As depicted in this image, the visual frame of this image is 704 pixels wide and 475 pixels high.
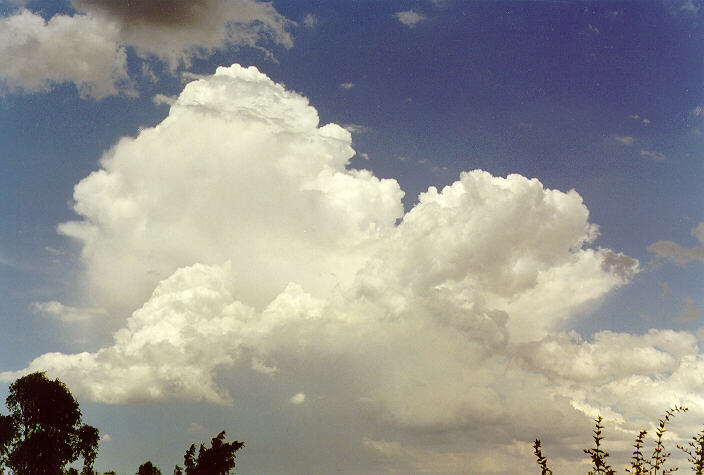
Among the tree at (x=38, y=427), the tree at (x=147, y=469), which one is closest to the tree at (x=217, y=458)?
the tree at (x=38, y=427)

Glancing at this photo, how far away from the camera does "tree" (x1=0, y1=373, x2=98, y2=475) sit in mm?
78500

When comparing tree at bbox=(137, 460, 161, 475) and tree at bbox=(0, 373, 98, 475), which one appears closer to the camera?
tree at bbox=(0, 373, 98, 475)

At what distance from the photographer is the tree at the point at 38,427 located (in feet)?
258

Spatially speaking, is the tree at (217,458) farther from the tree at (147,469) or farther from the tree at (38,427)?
the tree at (147,469)

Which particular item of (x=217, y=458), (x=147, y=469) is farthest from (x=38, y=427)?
(x=147, y=469)

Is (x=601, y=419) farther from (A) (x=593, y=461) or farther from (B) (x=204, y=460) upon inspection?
(B) (x=204, y=460)

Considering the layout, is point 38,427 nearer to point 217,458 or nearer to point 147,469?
point 217,458

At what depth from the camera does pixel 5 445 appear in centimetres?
7869

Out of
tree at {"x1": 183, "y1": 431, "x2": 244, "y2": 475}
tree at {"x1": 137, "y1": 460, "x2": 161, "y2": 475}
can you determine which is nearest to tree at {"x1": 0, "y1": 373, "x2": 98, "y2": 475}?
tree at {"x1": 183, "y1": 431, "x2": 244, "y2": 475}

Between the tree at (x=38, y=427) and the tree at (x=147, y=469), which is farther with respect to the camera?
the tree at (x=147, y=469)

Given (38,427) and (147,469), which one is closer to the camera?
(38,427)

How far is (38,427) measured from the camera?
80.1 m

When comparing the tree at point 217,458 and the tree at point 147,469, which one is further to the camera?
the tree at point 147,469

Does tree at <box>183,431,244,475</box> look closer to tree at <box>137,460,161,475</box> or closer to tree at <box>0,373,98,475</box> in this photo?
tree at <box>0,373,98,475</box>
